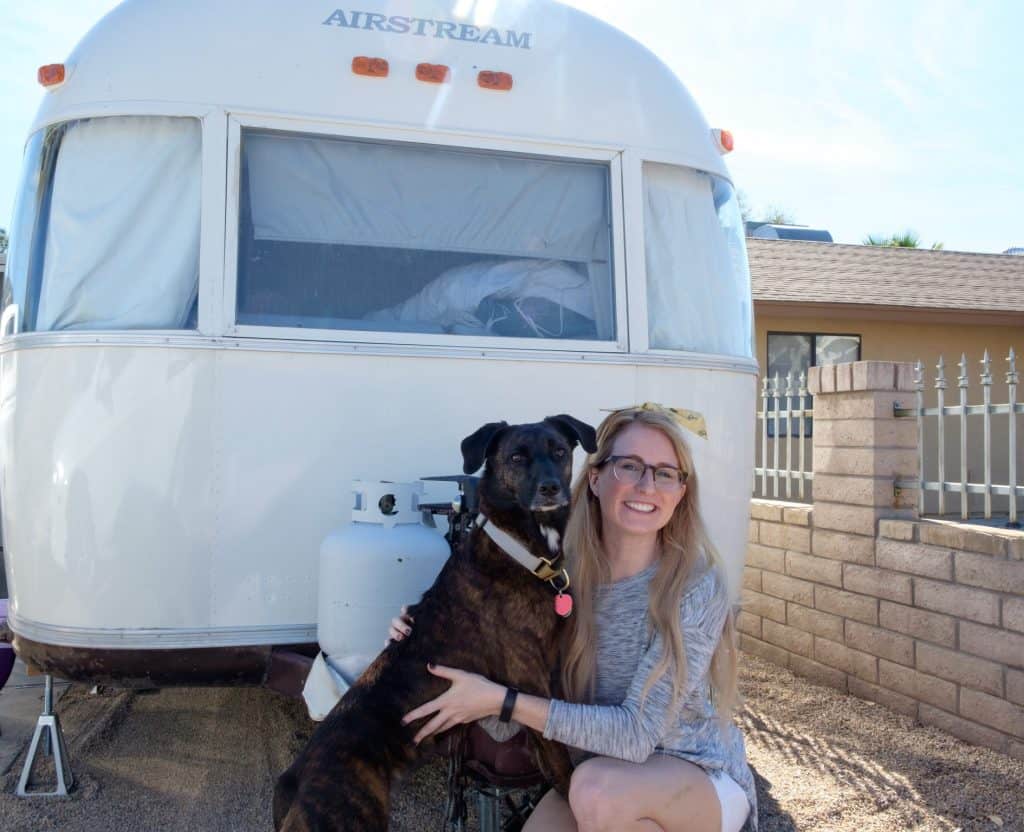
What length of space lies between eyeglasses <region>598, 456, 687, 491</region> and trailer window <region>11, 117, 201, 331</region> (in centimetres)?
177

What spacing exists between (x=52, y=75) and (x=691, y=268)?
2688mm

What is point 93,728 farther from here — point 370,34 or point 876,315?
point 876,315

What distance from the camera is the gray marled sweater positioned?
255 cm

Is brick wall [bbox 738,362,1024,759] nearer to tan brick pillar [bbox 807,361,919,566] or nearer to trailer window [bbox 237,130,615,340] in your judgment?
tan brick pillar [bbox 807,361,919,566]

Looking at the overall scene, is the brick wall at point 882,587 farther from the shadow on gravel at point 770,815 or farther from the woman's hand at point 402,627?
the woman's hand at point 402,627

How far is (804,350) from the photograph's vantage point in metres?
11.8

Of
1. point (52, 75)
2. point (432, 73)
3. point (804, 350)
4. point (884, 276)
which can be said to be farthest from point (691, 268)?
point (884, 276)

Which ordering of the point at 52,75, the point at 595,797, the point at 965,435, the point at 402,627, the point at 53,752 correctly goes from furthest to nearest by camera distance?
the point at 965,435 < the point at 53,752 < the point at 52,75 < the point at 402,627 < the point at 595,797

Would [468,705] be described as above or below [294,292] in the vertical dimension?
Answer: below

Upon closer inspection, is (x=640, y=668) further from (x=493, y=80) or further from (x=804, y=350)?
(x=804, y=350)

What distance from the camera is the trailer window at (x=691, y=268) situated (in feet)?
13.5

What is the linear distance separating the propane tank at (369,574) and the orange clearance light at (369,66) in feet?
5.35

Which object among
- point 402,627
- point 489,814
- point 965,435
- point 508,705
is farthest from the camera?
point 965,435

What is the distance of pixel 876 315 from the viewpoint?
38.8 feet
